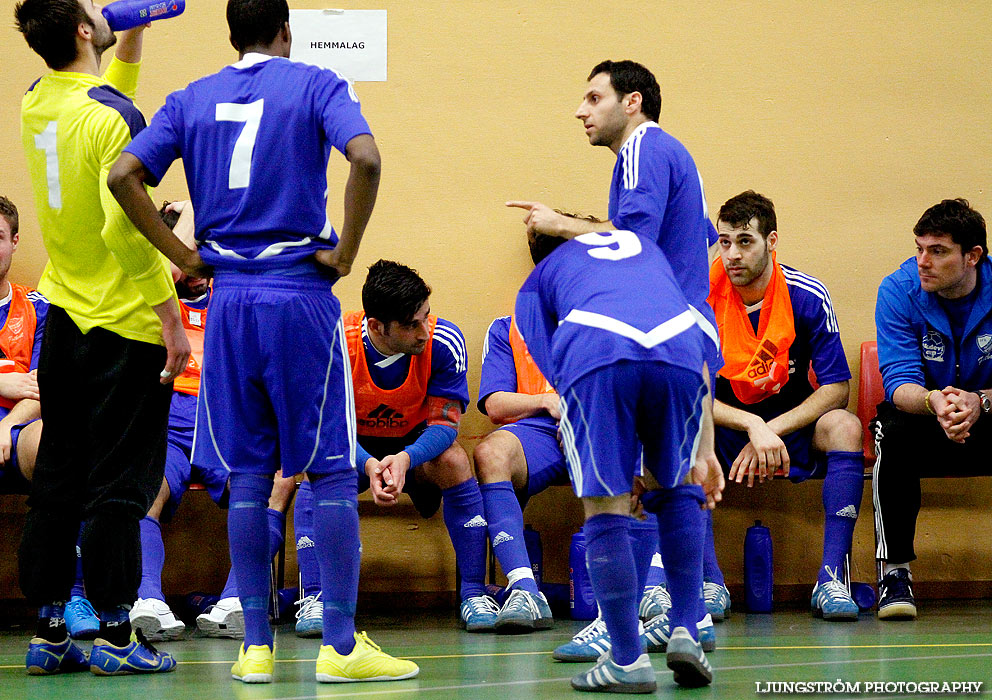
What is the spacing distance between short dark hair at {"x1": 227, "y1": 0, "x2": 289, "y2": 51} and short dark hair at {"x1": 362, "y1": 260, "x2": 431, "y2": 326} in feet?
4.20

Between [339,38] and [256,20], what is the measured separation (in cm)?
247

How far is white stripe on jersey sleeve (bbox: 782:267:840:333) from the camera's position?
4.70m

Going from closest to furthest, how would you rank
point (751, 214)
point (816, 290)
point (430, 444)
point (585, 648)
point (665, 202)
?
point (665, 202), point (585, 648), point (430, 444), point (751, 214), point (816, 290)

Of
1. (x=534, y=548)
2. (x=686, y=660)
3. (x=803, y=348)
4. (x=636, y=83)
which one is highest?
(x=636, y=83)

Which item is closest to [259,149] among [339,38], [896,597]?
[339,38]

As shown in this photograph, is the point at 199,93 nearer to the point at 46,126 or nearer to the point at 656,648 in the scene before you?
the point at 46,126

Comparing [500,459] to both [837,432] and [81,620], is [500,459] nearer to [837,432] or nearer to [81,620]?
[837,432]

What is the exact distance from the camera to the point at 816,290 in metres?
4.74

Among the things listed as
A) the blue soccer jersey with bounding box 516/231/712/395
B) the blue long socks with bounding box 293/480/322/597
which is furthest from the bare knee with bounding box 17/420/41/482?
the blue soccer jersey with bounding box 516/231/712/395

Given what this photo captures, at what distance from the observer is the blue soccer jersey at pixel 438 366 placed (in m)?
4.42

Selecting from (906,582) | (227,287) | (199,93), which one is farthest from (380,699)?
(906,582)

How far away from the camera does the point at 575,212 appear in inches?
209

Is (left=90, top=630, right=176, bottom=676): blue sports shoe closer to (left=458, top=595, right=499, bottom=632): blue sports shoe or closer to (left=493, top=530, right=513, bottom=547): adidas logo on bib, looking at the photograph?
(left=458, top=595, right=499, bottom=632): blue sports shoe

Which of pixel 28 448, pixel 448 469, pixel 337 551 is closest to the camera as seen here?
pixel 337 551
